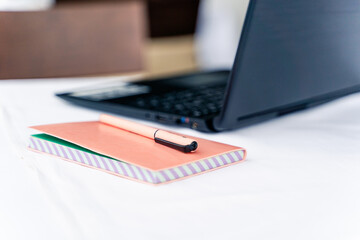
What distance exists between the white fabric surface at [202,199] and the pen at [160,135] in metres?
0.03

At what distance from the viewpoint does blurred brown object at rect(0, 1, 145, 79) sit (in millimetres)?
1284

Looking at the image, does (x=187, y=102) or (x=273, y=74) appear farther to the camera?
(x=187, y=102)

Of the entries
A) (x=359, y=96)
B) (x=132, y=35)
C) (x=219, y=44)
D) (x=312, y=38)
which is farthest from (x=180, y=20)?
(x=312, y=38)

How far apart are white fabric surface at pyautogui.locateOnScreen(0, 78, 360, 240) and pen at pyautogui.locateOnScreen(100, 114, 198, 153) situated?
0.03m

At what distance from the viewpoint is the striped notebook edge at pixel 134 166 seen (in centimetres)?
43

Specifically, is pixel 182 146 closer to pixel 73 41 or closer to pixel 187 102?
pixel 187 102

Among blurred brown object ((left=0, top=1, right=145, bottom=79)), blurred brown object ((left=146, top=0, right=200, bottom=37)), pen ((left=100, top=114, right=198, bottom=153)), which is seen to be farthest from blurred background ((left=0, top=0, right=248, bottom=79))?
blurred brown object ((left=146, top=0, right=200, bottom=37))

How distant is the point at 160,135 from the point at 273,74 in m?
0.18

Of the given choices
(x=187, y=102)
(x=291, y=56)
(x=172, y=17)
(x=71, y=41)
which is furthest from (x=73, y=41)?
(x=172, y=17)

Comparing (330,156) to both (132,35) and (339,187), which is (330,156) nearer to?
(339,187)

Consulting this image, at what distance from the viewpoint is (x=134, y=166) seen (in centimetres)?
→ 44

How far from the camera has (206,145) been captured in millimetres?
501

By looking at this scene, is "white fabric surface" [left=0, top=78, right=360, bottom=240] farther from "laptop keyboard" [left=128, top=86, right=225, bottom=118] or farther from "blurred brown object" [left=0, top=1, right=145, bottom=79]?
"blurred brown object" [left=0, top=1, right=145, bottom=79]

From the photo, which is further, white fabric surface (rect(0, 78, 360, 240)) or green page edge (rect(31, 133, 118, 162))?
green page edge (rect(31, 133, 118, 162))
